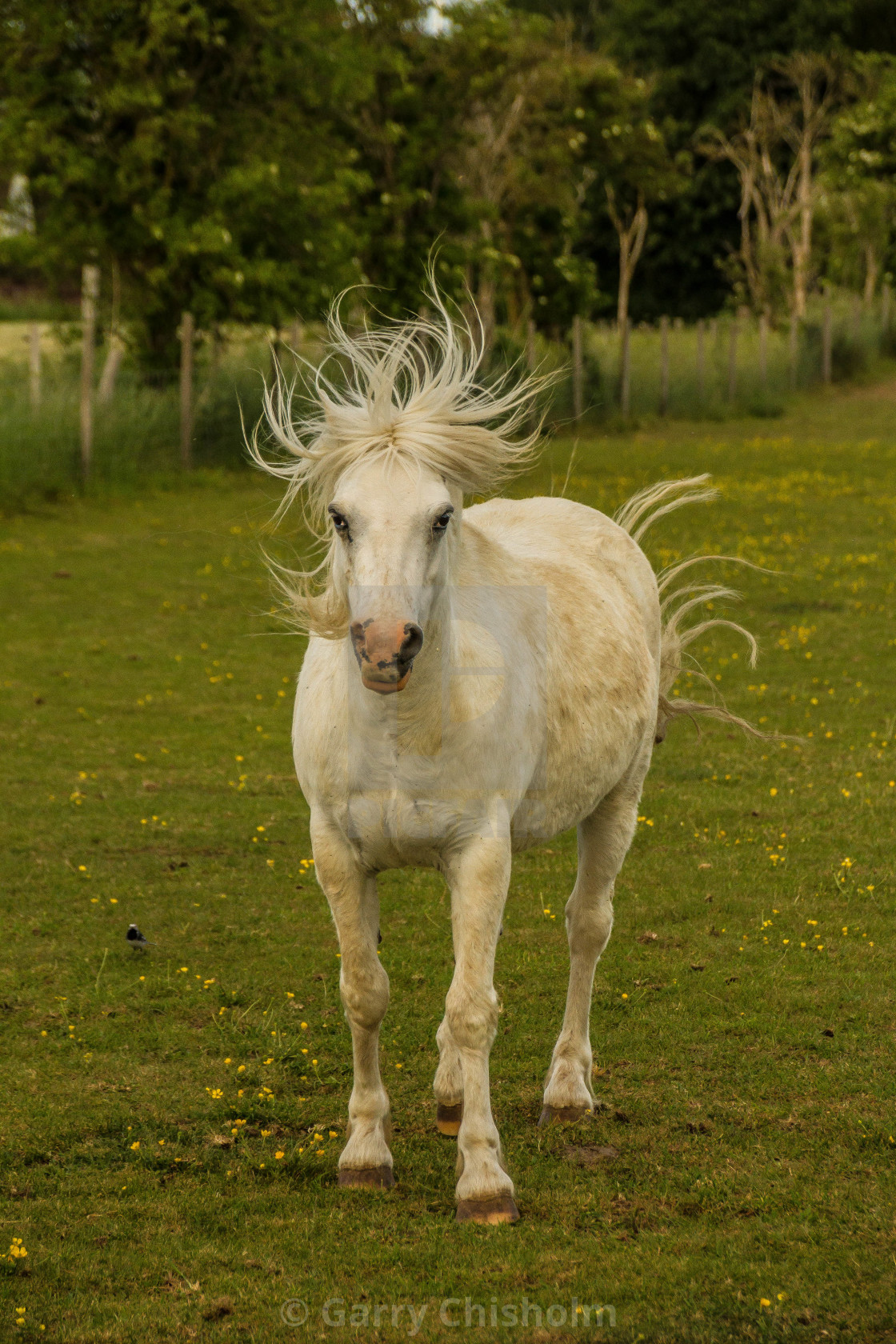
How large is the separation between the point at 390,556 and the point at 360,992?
5.17 ft

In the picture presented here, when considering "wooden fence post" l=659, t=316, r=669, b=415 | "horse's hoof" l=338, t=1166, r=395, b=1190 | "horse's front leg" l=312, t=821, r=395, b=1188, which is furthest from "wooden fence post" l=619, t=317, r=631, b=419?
"horse's hoof" l=338, t=1166, r=395, b=1190

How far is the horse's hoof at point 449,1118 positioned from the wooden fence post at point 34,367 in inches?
688

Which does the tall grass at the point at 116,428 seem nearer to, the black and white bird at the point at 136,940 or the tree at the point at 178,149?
the tree at the point at 178,149

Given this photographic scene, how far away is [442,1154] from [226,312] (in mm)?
21277

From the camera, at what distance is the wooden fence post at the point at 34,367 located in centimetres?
2116

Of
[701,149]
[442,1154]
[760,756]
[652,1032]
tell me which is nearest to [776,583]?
[760,756]

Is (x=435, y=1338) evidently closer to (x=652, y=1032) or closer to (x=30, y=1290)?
(x=30, y=1290)

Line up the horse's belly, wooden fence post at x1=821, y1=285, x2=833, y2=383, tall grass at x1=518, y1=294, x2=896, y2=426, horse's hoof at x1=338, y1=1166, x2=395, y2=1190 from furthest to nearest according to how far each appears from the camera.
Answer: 1. wooden fence post at x1=821, y1=285, x2=833, y2=383
2. tall grass at x1=518, y1=294, x2=896, y2=426
3. horse's hoof at x1=338, y1=1166, x2=395, y2=1190
4. the horse's belly

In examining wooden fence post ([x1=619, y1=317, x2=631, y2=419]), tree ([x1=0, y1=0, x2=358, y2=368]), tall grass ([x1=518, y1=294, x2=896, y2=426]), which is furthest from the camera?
wooden fence post ([x1=619, y1=317, x2=631, y2=419])

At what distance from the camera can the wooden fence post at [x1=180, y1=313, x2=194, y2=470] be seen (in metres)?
22.2

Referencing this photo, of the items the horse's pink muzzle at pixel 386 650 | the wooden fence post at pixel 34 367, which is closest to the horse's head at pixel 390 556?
the horse's pink muzzle at pixel 386 650

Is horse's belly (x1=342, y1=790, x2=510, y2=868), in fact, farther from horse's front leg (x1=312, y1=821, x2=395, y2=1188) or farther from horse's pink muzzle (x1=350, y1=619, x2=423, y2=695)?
horse's pink muzzle (x1=350, y1=619, x2=423, y2=695)

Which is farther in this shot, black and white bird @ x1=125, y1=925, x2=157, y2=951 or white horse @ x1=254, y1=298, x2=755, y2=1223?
black and white bird @ x1=125, y1=925, x2=157, y2=951

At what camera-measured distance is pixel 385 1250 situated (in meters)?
4.41
